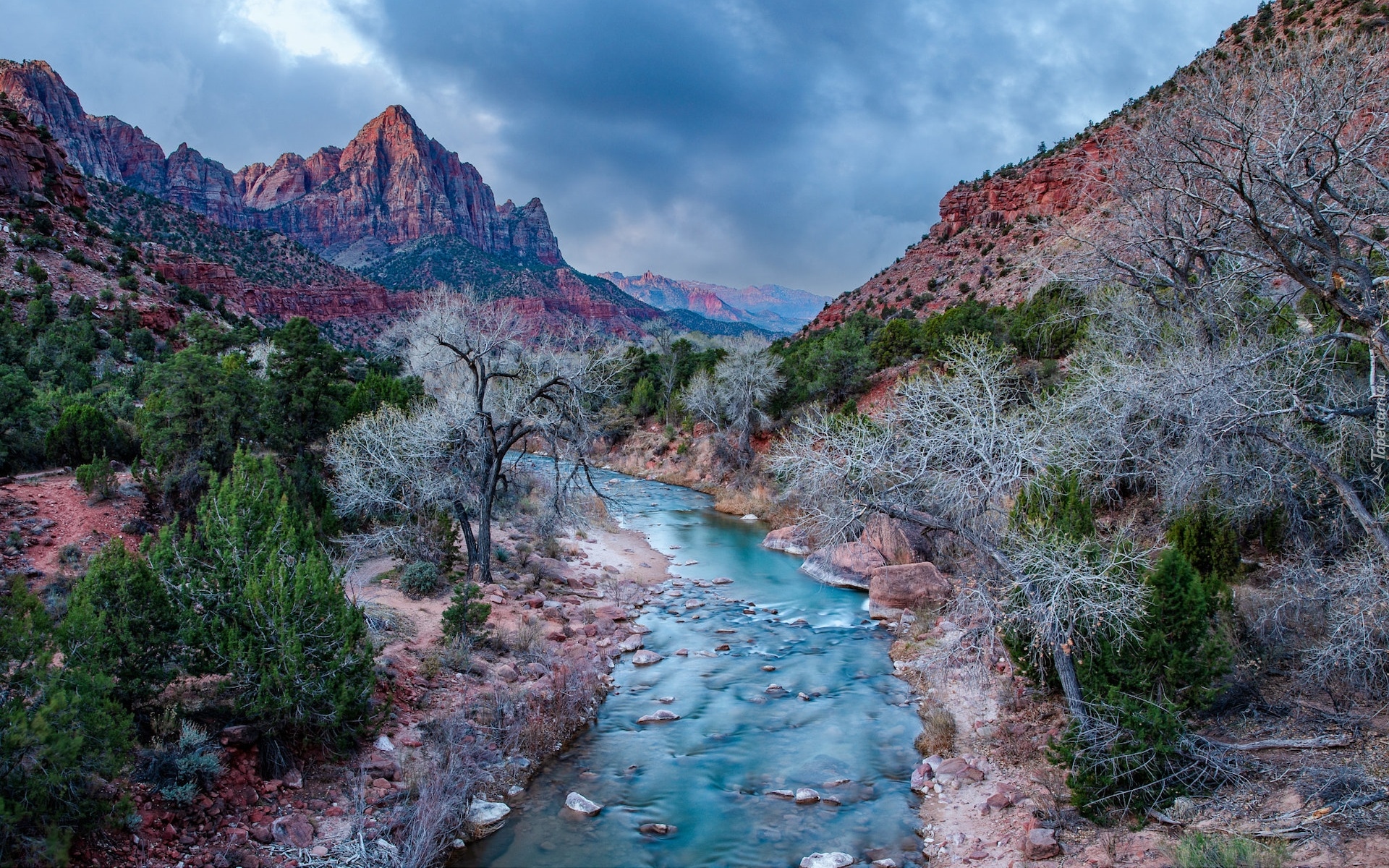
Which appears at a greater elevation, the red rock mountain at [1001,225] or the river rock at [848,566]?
the red rock mountain at [1001,225]

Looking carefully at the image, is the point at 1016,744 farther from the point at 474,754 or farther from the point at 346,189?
the point at 346,189

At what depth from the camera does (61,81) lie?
342ft

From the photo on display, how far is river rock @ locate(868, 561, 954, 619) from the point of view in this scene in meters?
15.1

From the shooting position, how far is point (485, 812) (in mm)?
7590

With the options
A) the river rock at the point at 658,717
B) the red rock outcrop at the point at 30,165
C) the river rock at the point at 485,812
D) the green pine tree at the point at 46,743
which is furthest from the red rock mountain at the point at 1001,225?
the red rock outcrop at the point at 30,165

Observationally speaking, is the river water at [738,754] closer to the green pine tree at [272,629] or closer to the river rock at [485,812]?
the river rock at [485,812]

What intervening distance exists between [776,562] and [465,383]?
11808 mm

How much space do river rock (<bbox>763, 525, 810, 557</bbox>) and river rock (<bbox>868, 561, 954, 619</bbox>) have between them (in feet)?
15.0

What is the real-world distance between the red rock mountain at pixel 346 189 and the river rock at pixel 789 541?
124075mm

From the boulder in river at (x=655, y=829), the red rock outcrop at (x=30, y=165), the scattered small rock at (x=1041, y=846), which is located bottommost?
the boulder in river at (x=655, y=829)

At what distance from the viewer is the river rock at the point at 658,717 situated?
34.0 feet

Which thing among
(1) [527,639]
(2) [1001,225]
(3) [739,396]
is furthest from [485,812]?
(2) [1001,225]

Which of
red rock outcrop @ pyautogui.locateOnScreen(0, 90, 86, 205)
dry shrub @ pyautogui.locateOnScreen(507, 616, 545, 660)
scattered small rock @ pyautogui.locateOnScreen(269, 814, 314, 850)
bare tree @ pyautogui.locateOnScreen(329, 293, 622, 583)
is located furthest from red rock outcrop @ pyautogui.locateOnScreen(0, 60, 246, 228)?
scattered small rock @ pyautogui.locateOnScreen(269, 814, 314, 850)

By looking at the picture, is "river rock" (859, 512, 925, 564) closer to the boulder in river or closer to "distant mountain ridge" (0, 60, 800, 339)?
the boulder in river
